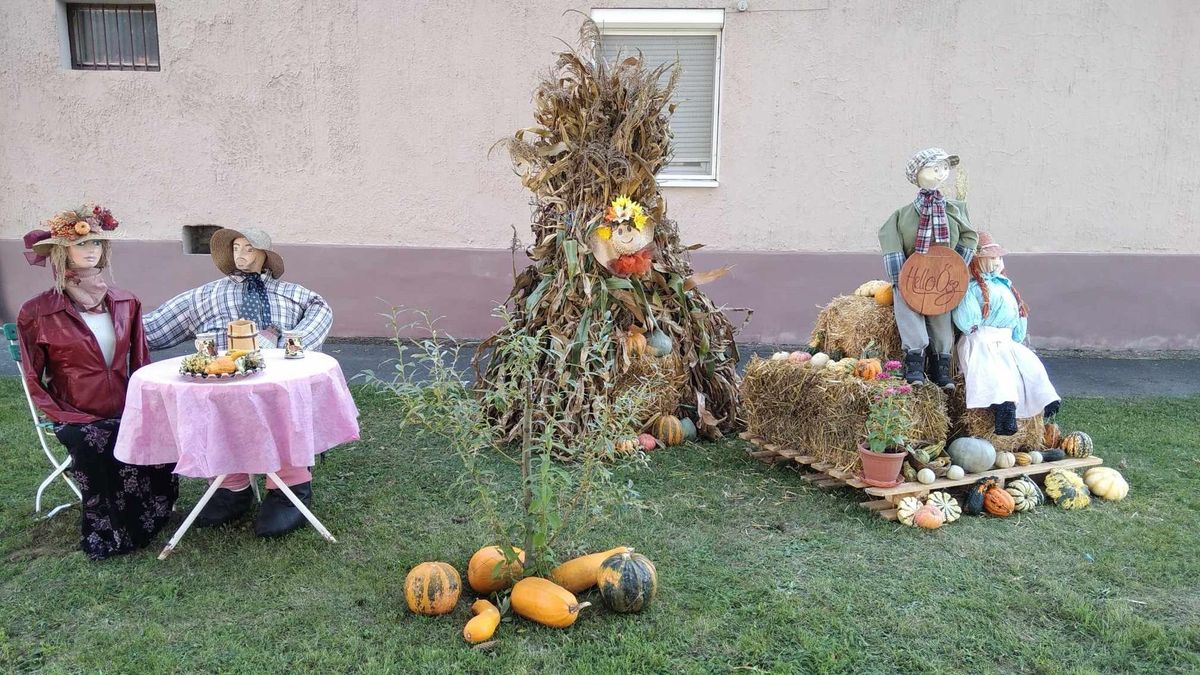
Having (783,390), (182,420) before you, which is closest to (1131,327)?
(783,390)

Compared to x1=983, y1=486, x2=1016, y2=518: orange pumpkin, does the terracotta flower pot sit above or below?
above

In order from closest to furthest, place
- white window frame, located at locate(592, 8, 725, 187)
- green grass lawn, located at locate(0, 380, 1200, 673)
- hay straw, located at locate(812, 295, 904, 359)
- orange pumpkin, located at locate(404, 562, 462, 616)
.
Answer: green grass lawn, located at locate(0, 380, 1200, 673), orange pumpkin, located at locate(404, 562, 462, 616), hay straw, located at locate(812, 295, 904, 359), white window frame, located at locate(592, 8, 725, 187)

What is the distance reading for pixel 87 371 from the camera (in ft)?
13.6

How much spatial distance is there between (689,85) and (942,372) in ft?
15.8

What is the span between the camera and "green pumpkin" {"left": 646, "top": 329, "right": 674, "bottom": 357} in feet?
18.8

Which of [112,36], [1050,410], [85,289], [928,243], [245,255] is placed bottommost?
[1050,410]

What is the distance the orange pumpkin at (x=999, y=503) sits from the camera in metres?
4.60

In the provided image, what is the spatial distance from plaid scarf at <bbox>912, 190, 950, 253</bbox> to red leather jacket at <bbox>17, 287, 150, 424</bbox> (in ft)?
15.1

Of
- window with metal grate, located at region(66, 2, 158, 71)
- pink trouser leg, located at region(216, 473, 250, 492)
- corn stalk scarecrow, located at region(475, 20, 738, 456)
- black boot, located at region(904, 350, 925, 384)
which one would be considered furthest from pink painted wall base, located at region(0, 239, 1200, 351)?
pink trouser leg, located at region(216, 473, 250, 492)

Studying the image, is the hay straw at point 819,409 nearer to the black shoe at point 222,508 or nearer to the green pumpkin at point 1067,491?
the green pumpkin at point 1067,491

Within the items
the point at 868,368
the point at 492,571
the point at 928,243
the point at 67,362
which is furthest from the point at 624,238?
the point at 67,362

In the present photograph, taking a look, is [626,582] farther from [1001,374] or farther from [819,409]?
[1001,374]

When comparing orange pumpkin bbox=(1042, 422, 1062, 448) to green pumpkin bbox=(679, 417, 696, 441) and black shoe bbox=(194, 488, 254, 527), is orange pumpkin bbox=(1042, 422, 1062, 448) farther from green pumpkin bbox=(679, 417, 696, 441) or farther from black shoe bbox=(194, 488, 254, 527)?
black shoe bbox=(194, 488, 254, 527)

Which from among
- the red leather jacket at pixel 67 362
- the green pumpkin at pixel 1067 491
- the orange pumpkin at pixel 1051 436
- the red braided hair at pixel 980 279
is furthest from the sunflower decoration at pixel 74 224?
the orange pumpkin at pixel 1051 436
